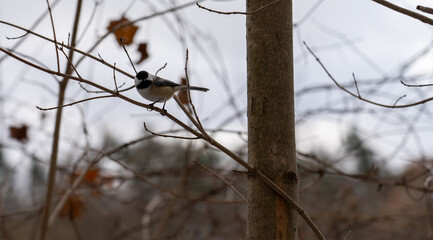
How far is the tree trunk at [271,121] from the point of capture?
1051 mm

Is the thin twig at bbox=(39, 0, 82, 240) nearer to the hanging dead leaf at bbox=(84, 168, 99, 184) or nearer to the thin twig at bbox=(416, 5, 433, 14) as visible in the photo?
the hanging dead leaf at bbox=(84, 168, 99, 184)

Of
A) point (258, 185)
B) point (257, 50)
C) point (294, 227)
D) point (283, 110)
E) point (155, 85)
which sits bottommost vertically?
point (294, 227)

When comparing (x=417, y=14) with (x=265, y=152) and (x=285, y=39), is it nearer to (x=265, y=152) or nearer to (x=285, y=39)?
(x=285, y=39)

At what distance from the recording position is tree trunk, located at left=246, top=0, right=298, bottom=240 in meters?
1.05

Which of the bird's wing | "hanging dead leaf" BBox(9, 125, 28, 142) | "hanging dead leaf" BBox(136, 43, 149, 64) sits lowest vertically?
the bird's wing

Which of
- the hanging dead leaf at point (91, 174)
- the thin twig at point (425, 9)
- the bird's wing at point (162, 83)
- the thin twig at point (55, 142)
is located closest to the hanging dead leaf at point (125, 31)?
the thin twig at point (55, 142)

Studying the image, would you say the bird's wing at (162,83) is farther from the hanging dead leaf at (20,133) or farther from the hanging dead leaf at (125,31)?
the hanging dead leaf at (20,133)

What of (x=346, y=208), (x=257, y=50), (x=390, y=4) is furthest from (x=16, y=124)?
(x=346, y=208)

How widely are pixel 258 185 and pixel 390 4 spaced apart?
553 mm

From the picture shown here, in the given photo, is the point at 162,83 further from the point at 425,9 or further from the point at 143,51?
the point at 425,9

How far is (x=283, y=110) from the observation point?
1078 millimetres

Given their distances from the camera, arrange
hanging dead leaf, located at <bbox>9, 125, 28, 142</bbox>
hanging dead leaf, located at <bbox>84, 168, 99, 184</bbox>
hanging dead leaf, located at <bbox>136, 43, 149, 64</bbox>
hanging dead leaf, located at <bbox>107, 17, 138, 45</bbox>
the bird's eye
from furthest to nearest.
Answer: hanging dead leaf, located at <bbox>9, 125, 28, 142</bbox> < hanging dead leaf, located at <bbox>84, 168, 99, 184</bbox> < hanging dead leaf, located at <bbox>136, 43, 149, 64</bbox> < hanging dead leaf, located at <bbox>107, 17, 138, 45</bbox> < the bird's eye

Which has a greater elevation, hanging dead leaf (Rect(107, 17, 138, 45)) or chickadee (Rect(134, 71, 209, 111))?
hanging dead leaf (Rect(107, 17, 138, 45))

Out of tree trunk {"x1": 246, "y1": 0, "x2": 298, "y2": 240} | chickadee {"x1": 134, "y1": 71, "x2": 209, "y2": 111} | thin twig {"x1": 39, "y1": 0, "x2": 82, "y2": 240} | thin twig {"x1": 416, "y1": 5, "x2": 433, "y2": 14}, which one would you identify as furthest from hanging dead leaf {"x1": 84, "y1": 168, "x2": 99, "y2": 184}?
thin twig {"x1": 416, "y1": 5, "x2": 433, "y2": 14}
